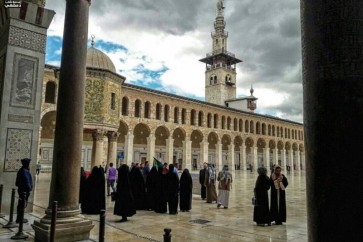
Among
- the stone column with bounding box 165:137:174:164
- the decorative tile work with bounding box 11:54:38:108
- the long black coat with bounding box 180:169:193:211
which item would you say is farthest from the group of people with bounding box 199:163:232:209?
the stone column with bounding box 165:137:174:164

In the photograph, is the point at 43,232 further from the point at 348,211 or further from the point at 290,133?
the point at 290,133

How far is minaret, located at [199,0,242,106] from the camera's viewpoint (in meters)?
50.6

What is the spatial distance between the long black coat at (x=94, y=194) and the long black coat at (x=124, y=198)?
0.96 meters

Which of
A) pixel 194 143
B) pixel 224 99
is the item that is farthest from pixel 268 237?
pixel 224 99

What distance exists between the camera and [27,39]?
6828 mm

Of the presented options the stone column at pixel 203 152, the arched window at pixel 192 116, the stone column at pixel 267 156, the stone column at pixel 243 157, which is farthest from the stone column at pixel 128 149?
the stone column at pixel 267 156

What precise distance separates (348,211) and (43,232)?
3835 millimetres

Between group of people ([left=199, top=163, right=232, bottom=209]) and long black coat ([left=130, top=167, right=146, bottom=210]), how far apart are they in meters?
2.06

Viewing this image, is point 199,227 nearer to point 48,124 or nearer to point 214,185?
point 214,185

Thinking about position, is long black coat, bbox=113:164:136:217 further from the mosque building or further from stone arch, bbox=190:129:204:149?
stone arch, bbox=190:129:204:149

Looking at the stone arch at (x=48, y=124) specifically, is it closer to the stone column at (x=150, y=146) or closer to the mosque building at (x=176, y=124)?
the mosque building at (x=176, y=124)

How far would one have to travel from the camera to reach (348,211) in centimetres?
122

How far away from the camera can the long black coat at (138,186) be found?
6.97 meters

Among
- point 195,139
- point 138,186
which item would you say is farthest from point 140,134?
point 138,186
